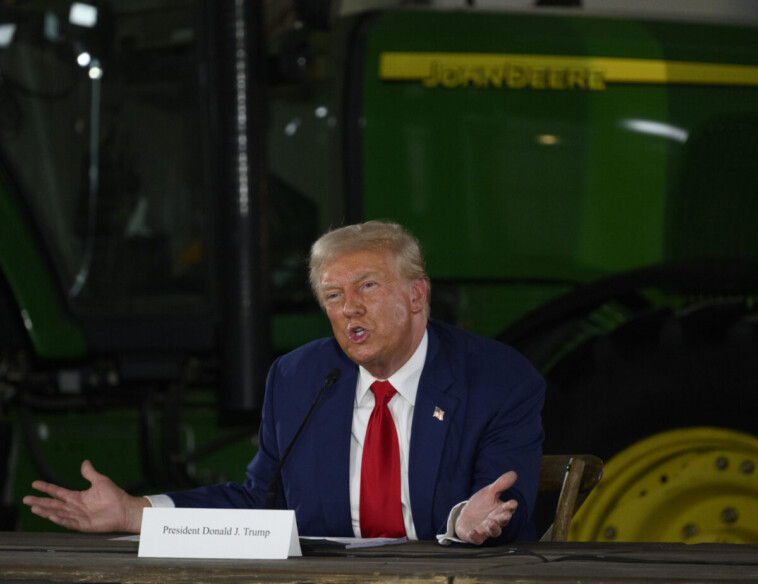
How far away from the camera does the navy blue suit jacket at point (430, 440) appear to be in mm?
1634

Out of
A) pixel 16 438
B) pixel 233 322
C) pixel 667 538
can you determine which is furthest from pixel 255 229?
pixel 667 538

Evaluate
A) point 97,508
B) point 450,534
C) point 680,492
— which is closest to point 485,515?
point 450,534

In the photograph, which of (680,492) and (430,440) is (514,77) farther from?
(430,440)

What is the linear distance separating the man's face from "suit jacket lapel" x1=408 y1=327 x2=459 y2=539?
82 millimetres

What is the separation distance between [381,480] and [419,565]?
1.36 feet

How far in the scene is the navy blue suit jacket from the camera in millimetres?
1634

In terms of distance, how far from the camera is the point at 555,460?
178 cm

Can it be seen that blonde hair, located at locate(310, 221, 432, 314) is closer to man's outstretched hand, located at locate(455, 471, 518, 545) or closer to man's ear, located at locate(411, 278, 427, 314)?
man's ear, located at locate(411, 278, 427, 314)

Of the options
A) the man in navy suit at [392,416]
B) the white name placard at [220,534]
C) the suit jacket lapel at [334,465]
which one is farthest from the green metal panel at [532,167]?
Answer: the white name placard at [220,534]

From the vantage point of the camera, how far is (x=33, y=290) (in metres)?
2.83

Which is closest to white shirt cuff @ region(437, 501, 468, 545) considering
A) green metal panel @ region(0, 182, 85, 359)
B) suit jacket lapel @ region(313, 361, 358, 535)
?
Answer: suit jacket lapel @ region(313, 361, 358, 535)

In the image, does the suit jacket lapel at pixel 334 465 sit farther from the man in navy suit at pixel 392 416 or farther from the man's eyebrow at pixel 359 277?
the man's eyebrow at pixel 359 277

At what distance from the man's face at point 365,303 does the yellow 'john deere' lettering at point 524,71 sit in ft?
3.78

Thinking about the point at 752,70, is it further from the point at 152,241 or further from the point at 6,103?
the point at 6,103
